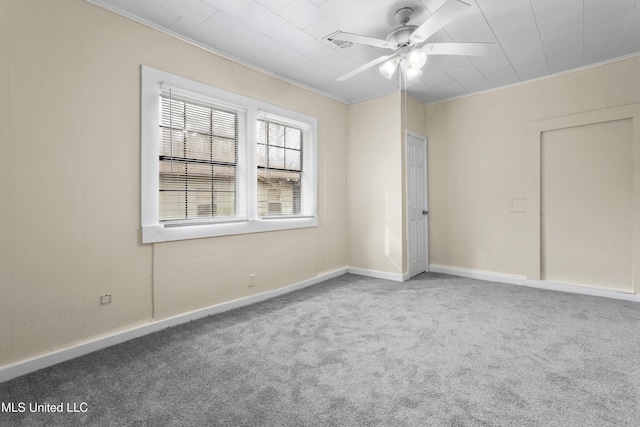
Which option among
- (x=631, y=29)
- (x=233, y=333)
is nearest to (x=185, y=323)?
(x=233, y=333)

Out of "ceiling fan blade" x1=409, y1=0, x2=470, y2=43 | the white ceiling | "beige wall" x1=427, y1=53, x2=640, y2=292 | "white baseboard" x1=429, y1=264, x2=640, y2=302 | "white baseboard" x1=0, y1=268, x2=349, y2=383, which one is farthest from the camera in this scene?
"beige wall" x1=427, y1=53, x2=640, y2=292

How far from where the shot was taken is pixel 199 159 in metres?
3.31

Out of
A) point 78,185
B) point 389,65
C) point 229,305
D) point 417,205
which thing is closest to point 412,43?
point 389,65

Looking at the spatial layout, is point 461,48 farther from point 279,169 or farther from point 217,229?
point 217,229

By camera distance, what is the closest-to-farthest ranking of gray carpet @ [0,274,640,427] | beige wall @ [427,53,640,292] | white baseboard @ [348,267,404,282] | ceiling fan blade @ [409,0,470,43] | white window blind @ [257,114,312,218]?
gray carpet @ [0,274,640,427], ceiling fan blade @ [409,0,470,43], beige wall @ [427,53,640,292], white window blind @ [257,114,312,218], white baseboard @ [348,267,404,282]

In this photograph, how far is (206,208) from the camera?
340cm

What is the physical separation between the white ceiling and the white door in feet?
3.98

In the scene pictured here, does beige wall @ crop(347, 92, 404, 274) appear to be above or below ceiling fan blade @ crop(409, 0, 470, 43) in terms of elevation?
below

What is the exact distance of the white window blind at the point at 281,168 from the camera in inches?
158

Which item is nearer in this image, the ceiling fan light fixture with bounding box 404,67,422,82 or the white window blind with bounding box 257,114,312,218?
the ceiling fan light fixture with bounding box 404,67,422,82

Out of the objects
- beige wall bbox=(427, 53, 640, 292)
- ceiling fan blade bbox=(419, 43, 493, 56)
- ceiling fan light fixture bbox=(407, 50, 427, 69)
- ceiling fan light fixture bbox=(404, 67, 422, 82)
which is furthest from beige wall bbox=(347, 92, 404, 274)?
ceiling fan blade bbox=(419, 43, 493, 56)

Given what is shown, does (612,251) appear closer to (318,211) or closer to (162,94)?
(318,211)

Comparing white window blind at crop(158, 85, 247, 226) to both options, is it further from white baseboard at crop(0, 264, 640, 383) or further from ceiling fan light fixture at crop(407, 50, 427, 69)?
ceiling fan light fixture at crop(407, 50, 427, 69)

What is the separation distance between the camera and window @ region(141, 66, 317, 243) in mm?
2922
